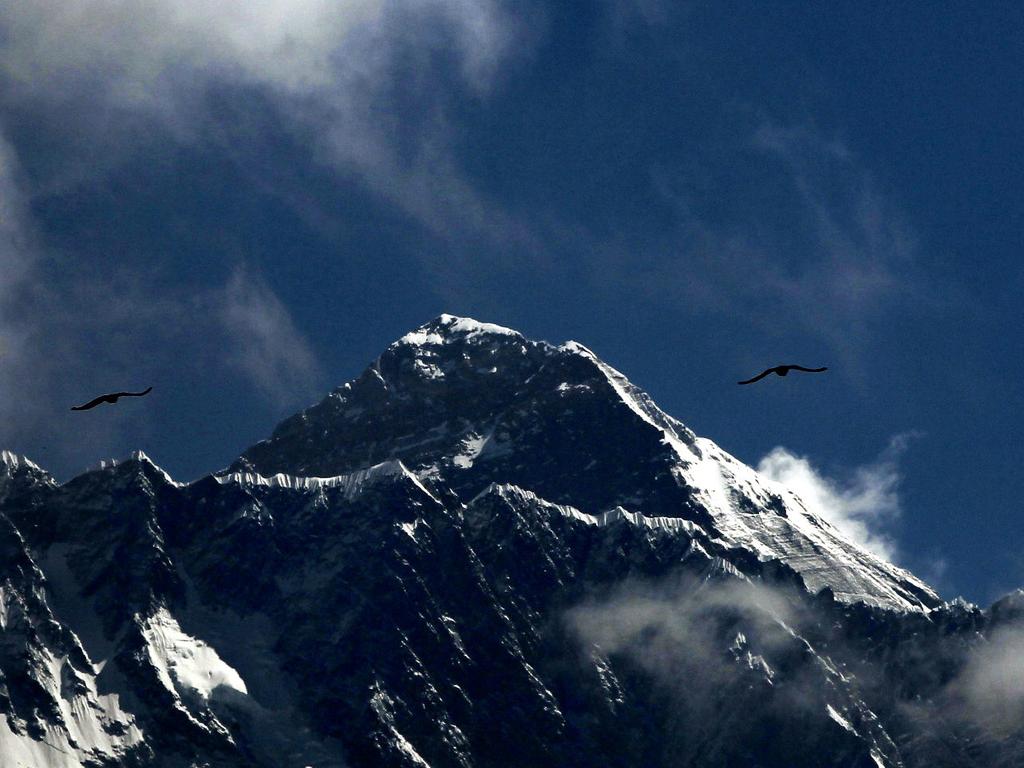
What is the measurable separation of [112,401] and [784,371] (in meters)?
35.3

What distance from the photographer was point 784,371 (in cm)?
15812

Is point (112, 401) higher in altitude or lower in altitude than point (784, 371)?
lower

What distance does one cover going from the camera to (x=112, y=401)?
159 meters
